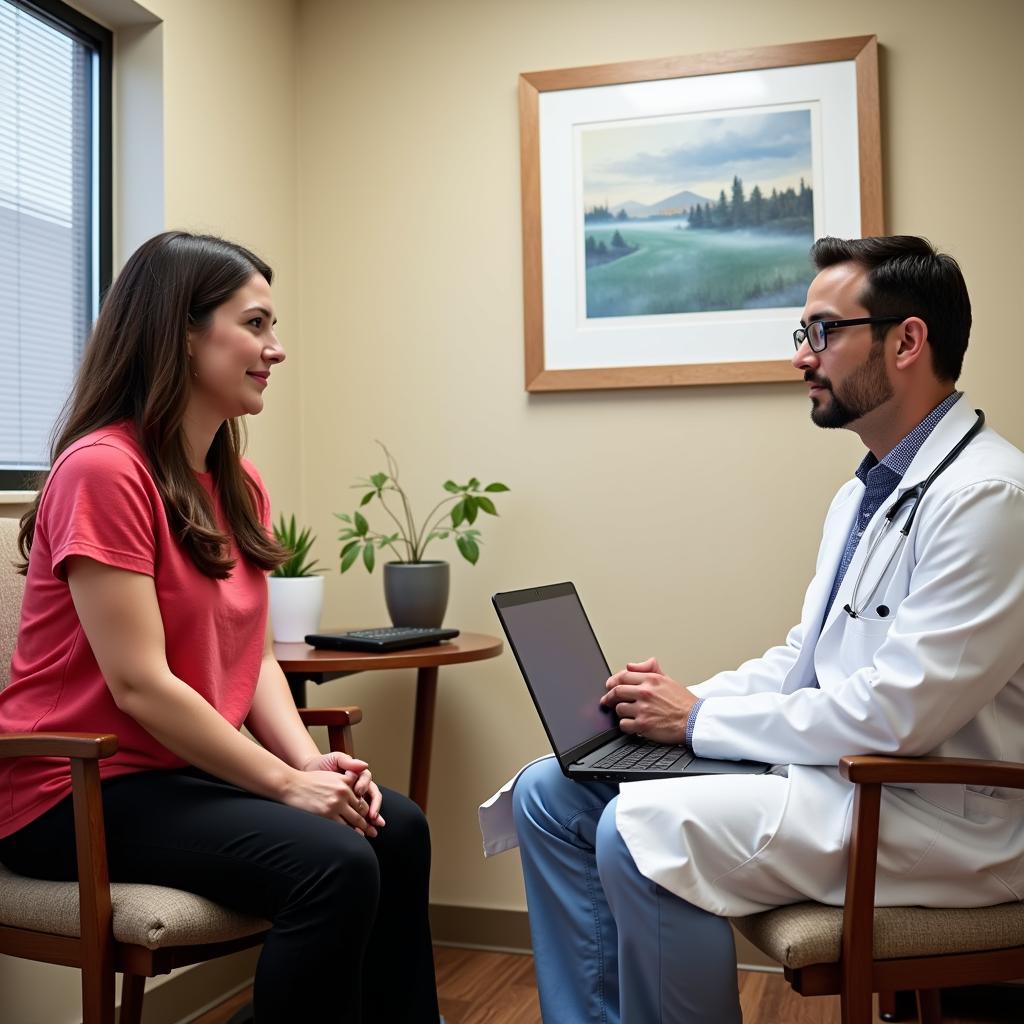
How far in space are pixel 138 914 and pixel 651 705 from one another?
2.60ft

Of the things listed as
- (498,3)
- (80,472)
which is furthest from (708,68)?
(80,472)

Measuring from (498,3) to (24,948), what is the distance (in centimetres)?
236

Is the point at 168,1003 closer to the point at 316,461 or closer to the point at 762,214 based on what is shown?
the point at 316,461

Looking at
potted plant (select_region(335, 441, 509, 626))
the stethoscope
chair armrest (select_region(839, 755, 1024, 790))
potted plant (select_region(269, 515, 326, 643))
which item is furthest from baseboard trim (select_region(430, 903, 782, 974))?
chair armrest (select_region(839, 755, 1024, 790))

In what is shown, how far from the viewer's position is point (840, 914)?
1430 mm

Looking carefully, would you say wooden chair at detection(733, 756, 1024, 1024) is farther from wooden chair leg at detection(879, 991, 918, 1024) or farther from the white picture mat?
the white picture mat

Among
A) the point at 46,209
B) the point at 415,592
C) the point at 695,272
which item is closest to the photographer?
the point at 46,209

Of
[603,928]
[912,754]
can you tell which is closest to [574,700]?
[603,928]

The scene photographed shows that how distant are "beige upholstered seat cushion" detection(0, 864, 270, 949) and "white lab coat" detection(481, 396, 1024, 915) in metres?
0.54

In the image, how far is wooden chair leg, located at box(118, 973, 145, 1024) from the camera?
186 centimetres

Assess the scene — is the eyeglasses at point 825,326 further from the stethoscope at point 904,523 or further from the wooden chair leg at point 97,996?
the wooden chair leg at point 97,996

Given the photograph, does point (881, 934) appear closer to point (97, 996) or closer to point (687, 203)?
point (97, 996)

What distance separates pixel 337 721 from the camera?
1890 mm

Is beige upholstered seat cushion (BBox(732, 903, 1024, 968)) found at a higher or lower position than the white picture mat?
lower
